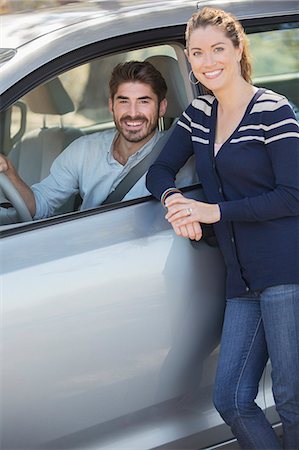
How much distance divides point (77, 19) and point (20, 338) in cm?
107

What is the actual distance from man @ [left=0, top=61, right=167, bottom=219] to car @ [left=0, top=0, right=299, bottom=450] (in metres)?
0.06

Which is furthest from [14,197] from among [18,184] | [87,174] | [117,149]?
[117,149]

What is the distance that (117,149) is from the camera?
3.61 meters

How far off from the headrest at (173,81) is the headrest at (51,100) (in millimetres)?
620

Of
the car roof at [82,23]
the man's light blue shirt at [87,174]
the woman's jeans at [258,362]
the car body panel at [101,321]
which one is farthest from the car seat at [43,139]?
the woman's jeans at [258,362]

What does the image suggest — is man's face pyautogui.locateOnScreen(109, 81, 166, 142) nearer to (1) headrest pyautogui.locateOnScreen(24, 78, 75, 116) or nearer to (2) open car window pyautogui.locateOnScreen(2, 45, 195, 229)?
(2) open car window pyautogui.locateOnScreen(2, 45, 195, 229)

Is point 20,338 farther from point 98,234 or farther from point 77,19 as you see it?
point 77,19

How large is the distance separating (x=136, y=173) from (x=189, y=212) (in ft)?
1.43

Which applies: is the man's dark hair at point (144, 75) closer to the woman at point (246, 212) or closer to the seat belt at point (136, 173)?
the seat belt at point (136, 173)

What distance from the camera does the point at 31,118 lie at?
4258mm

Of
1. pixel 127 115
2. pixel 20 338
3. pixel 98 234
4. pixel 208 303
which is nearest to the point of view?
pixel 20 338

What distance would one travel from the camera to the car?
2922mm

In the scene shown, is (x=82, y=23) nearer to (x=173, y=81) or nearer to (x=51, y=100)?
(x=173, y=81)

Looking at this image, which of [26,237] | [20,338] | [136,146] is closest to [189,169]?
[136,146]
